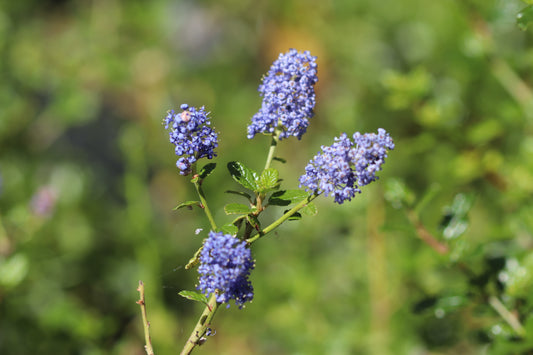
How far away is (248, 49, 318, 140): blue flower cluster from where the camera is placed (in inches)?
54.2

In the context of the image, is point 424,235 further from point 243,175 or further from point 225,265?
point 225,265

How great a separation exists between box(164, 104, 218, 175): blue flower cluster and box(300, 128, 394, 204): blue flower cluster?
263 mm

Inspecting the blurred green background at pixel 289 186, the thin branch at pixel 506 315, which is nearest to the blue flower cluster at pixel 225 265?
the blurred green background at pixel 289 186

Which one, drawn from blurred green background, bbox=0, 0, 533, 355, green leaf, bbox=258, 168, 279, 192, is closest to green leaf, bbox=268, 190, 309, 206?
green leaf, bbox=258, 168, 279, 192

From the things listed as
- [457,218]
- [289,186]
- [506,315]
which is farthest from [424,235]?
[289,186]

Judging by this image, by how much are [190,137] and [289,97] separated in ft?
0.90

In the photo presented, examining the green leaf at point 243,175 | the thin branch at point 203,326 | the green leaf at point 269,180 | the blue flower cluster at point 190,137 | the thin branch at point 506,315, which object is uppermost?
the blue flower cluster at point 190,137

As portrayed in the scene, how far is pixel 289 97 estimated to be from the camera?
1.38 metres

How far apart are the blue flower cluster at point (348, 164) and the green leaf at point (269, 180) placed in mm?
92

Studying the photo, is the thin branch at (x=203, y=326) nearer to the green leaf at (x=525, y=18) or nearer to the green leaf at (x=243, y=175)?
the green leaf at (x=243, y=175)

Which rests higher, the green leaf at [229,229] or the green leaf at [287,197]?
the green leaf at [287,197]

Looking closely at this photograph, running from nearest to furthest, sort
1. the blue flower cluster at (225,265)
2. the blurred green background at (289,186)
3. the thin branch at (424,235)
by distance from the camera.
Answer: the blue flower cluster at (225,265), the thin branch at (424,235), the blurred green background at (289,186)

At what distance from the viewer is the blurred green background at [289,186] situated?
7.83 feet

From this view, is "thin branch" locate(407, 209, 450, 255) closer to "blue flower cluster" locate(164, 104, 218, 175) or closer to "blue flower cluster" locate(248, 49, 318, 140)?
"blue flower cluster" locate(248, 49, 318, 140)
